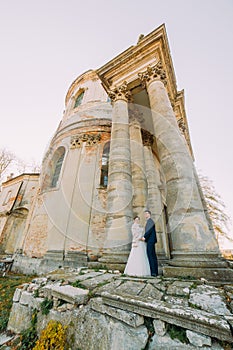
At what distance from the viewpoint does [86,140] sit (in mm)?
10016

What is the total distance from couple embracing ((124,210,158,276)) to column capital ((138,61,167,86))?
5814 mm

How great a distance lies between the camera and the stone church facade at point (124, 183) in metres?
3.76

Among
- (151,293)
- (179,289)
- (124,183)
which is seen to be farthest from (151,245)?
(151,293)

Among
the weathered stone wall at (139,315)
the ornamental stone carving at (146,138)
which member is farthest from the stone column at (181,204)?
the ornamental stone carving at (146,138)

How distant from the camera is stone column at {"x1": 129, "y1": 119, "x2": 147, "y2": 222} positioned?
687cm

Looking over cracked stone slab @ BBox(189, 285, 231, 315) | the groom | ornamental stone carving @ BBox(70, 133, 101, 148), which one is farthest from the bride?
ornamental stone carving @ BBox(70, 133, 101, 148)

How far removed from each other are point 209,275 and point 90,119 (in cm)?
1050

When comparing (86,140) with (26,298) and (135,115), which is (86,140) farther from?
(26,298)

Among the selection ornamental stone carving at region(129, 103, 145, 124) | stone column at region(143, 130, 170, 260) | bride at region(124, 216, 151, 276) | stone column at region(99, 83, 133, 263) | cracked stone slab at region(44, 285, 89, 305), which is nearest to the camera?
cracked stone slab at region(44, 285, 89, 305)

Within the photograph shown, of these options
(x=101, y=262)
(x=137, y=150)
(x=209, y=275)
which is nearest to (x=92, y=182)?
(x=137, y=150)

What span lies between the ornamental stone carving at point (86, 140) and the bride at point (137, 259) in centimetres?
684

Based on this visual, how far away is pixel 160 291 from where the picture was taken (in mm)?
2104

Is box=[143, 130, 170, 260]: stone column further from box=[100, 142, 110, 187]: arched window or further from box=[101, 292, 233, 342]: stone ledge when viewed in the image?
box=[101, 292, 233, 342]: stone ledge

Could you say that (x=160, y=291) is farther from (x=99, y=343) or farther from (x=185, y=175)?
(x=185, y=175)
